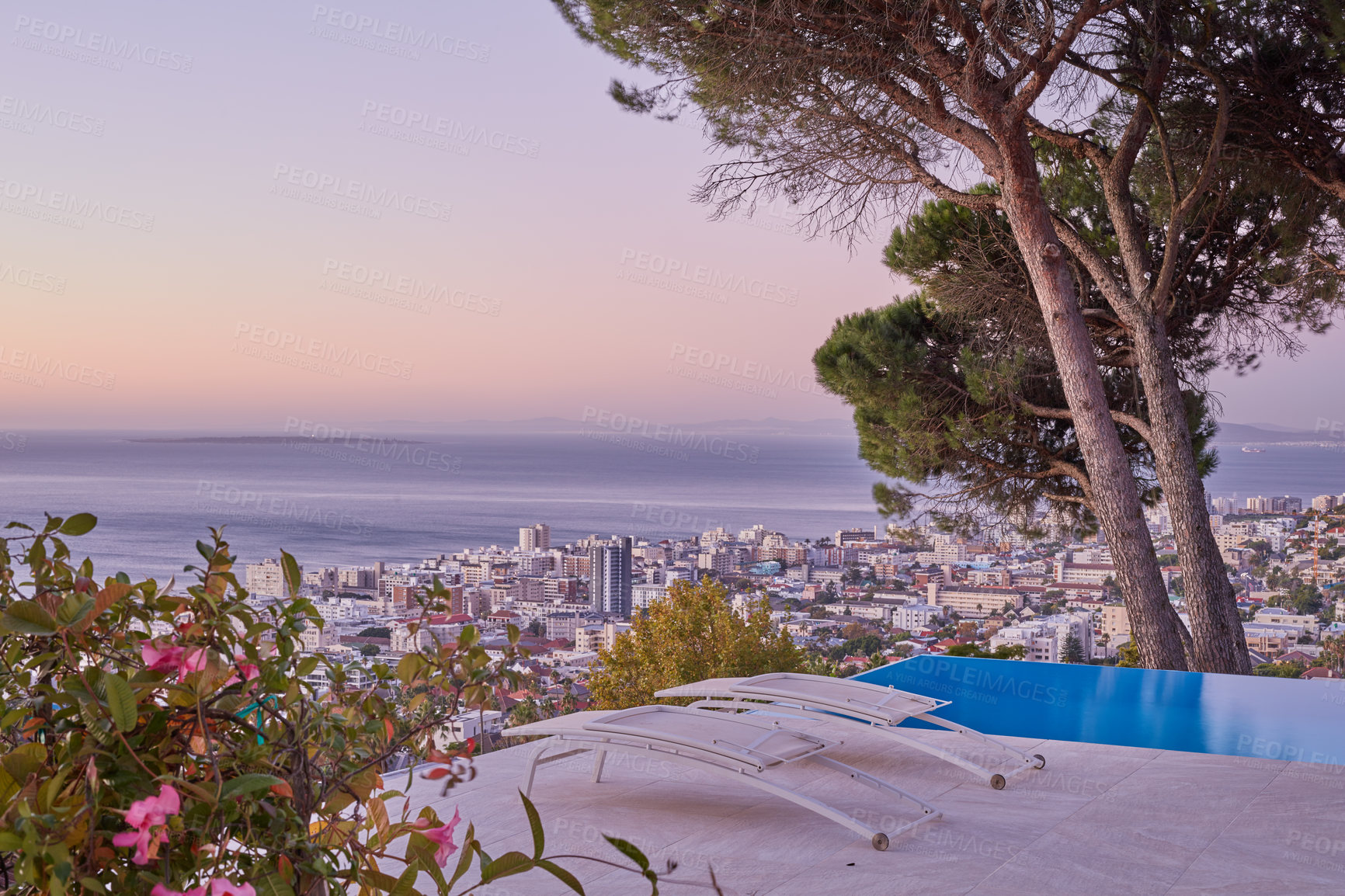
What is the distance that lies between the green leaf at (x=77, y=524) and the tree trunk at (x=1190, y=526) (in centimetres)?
926

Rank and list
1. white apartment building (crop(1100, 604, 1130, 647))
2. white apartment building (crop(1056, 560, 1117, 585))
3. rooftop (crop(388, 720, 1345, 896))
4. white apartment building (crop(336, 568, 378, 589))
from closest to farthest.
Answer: rooftop (crop(388, 720, 1345, 896)) → white apartment building (crop(336, 568, 378, 589)) → white apartment building (crop(1100, 604, 1130, 647)) → white apartment building (crop(1056, 560, 1117, 585))

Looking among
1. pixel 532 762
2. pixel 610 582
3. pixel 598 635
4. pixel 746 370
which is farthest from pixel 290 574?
pixel 610 582

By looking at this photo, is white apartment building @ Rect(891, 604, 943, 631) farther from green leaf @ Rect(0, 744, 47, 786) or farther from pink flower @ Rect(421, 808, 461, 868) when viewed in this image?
green leaf @ Rect(0, 744, 47, 786)

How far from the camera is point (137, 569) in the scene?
1287mm

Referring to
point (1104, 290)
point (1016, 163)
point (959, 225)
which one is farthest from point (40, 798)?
point (959, 225)

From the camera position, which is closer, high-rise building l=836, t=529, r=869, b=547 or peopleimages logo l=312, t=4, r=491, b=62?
peopleimages logo l=312, t=4, r=491, b=62

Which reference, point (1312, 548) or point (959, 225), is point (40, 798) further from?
point (1312, 548)

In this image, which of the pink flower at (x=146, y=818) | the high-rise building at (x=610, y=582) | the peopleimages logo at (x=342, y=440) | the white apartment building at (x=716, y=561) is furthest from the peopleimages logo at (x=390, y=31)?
the pink flower at (x=146, y=818)

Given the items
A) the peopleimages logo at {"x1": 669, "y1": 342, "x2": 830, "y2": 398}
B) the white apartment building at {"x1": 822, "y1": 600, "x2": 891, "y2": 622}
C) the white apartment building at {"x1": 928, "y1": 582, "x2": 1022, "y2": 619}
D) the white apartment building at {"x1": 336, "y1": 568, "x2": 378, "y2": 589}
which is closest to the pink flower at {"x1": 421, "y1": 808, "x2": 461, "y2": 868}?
the peopleimages logo at {"x1": 669, "y1": 342, "x2": 830, "y2": 398}

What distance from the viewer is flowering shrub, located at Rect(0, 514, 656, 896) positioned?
905mm

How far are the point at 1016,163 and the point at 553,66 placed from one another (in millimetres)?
7205

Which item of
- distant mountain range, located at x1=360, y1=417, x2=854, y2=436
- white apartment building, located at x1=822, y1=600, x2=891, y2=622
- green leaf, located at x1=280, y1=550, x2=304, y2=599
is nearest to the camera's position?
green leaf, located at x1=280, y1=550, x2=304, y2=599

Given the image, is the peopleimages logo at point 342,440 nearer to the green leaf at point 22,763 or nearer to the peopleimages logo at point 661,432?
the peopleimages logo at point 661,432

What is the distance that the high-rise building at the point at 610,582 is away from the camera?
42.9 feet
